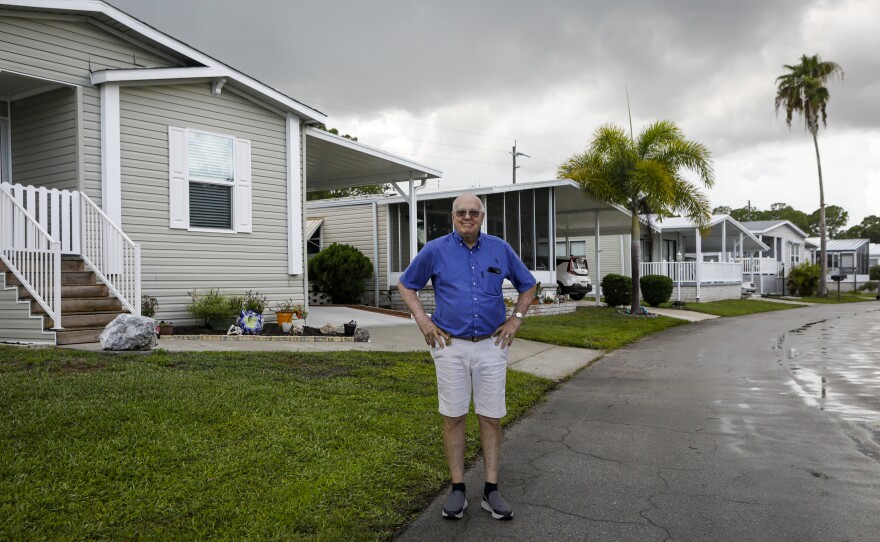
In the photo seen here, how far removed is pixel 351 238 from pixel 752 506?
19690 millimetres

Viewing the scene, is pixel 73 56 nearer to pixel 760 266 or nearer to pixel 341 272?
pixel 341 272

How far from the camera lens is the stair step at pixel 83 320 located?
962 centimetres

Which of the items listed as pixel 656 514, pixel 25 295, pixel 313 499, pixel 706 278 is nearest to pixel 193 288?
pixel 25 295

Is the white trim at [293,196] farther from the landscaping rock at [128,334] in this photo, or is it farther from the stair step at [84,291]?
the landscaping rock at [128,334]

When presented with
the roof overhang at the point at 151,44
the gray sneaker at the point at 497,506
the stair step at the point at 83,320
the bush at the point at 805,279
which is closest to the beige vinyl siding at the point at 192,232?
the roof overhang at the point at 151,44

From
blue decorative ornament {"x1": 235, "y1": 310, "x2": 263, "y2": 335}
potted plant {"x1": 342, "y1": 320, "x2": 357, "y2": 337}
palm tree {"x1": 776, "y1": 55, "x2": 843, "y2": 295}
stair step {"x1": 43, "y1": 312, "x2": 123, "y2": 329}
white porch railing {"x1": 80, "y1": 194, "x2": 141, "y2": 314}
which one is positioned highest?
palm tree {"x1": 776, "y1": 55, "x2": 843, "y2": 295}

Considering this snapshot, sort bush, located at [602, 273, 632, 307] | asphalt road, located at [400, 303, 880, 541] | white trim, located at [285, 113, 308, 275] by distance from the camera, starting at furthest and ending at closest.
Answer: bush, located at [602, 273, 632, 307] < white trim, located at [285, 113, 308, 275] < asphalt road, located at [400, 303, 880, 541]

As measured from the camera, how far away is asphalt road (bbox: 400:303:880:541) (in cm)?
437

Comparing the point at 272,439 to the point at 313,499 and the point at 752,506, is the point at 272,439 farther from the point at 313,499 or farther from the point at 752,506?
the point at 752,506

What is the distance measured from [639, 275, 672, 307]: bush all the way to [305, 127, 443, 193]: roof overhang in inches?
465

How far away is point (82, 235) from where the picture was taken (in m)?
10.7

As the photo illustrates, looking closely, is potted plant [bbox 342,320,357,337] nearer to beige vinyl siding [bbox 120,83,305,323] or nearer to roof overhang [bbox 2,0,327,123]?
beige vinyl siding [bbox 120,83,305,323]

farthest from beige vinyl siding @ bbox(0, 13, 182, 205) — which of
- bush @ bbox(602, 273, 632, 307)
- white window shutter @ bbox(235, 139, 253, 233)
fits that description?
bush @ bbox(602, 273, 632, 307)

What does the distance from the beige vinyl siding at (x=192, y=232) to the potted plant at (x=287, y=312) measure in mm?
132
